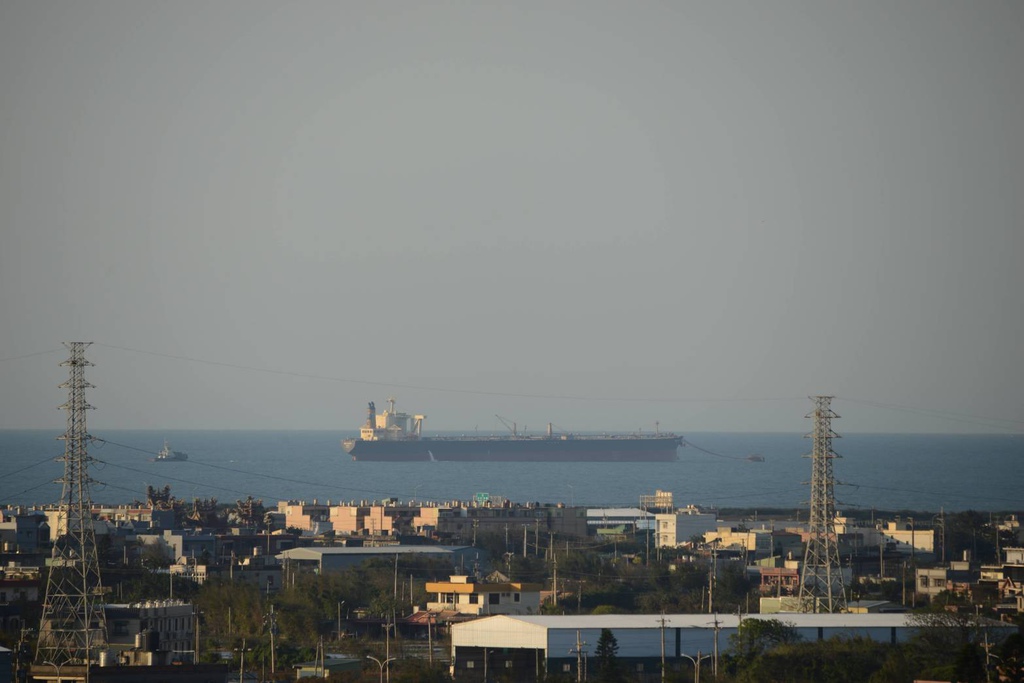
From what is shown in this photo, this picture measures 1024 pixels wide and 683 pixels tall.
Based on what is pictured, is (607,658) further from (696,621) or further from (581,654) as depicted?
(696,621)

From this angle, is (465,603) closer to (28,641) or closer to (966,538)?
(28,641)

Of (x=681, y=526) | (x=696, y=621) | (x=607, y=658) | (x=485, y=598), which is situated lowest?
(x=681, y=526)

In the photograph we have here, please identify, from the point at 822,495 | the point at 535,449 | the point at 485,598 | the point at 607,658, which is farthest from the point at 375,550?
the point at 535,449

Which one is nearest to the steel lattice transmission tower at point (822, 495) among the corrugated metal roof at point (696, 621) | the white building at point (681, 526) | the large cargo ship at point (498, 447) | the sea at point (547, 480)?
the corrugated metal roof at point (696, 621)

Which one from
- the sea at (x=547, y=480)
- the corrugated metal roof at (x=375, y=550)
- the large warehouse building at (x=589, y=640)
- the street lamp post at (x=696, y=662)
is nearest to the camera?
the street lamp post at (x=696, y=662)

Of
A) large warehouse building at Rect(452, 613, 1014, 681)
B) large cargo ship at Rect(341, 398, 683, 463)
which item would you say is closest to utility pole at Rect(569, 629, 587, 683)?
large warehouse building at Rect(452, 613, 1014, 681)

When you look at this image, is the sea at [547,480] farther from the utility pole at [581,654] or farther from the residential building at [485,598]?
the utility pole at [581,654]

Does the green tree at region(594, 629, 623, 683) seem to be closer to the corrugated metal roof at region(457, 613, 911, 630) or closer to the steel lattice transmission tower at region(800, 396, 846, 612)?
the corrugated metal roof at region(457, 613, 911, 630)

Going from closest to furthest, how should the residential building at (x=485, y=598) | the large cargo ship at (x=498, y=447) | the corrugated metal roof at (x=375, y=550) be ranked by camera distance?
the residential building at (x=485, y=598)
the corrugated metal roof at (x=375, y=550)
the large cargo ship at (x=498, y=447)
